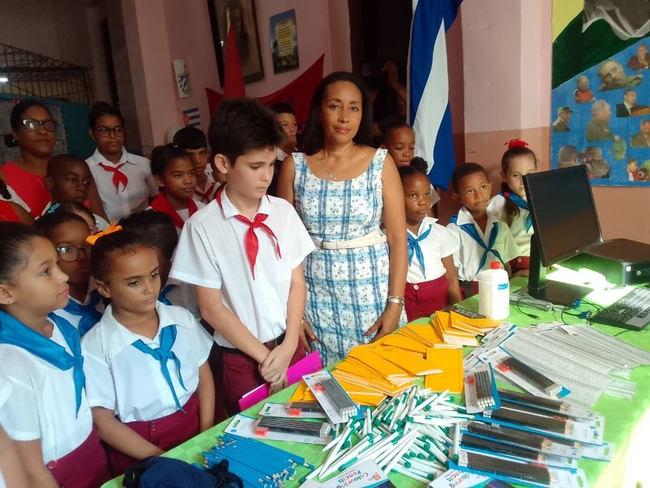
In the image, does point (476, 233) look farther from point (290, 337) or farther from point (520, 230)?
point (290, 337)

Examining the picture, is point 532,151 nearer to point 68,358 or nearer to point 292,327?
point 292,327

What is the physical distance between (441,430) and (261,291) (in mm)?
703

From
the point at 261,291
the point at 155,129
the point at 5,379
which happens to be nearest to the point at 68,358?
the point at 5,379

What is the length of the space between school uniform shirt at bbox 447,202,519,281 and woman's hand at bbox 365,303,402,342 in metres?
0.65

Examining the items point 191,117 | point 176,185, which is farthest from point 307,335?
point 191,117

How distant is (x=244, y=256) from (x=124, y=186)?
1.78 metres

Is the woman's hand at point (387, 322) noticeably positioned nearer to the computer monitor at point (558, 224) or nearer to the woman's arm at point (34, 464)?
the computer monitor at point (558, 224)

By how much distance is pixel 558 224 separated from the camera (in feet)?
5.73

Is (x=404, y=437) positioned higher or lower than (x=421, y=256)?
lower

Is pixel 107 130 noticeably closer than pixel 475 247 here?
No

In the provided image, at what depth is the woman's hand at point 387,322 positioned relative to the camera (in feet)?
5.83

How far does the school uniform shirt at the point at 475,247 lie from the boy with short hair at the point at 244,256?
105cm

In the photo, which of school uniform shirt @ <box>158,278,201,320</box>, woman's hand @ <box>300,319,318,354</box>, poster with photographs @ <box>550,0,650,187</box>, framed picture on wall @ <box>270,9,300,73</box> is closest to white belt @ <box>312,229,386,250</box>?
woman's hand @ <box>300,319,318,354</box>

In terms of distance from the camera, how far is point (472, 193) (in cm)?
232
